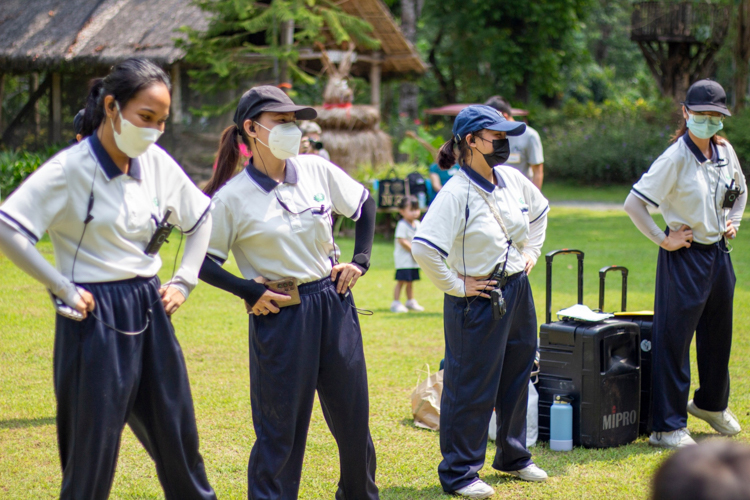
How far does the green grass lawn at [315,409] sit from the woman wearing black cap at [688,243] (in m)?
0.43

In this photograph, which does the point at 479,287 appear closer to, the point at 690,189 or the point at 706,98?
the point at 690,189

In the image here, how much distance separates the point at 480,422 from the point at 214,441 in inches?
71.6

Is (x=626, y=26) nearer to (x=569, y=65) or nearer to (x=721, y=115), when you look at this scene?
(x=569, y=65)

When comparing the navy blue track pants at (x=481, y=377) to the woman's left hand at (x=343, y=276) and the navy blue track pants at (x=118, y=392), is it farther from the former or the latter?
the navy blue track pants at (x=118, y=392)

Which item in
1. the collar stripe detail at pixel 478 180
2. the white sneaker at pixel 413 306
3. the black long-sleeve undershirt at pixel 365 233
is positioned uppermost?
the collar stripe detail at pixel 478 180

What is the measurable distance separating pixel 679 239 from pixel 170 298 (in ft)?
10.3

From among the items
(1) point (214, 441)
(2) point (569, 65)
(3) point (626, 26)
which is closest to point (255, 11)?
(1) point (214, 441)

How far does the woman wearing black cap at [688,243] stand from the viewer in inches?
186

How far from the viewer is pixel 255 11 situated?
1641 centimetres

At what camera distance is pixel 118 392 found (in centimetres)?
284

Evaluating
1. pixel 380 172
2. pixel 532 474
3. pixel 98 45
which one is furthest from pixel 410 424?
pixel 98 45

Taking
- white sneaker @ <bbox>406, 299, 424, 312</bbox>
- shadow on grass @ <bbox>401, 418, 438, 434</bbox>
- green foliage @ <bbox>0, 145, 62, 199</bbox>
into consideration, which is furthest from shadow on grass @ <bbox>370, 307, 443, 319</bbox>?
green foliage @ <bbox>0, 145, 62, 199</bbox>

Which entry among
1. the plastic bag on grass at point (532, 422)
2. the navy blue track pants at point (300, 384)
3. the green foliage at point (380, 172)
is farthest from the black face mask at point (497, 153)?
the green foliage at point (380, 172)

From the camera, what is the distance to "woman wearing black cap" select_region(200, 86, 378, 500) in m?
3.39
